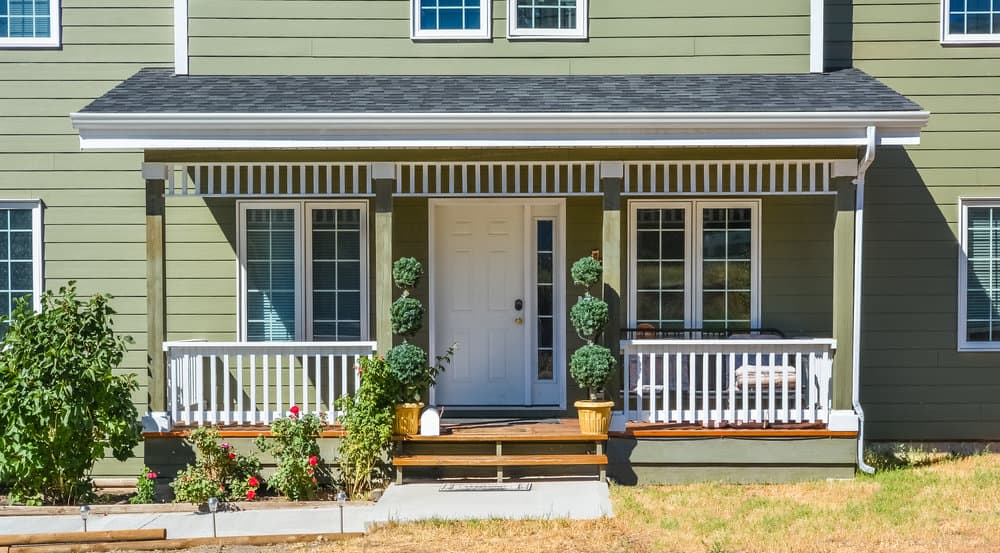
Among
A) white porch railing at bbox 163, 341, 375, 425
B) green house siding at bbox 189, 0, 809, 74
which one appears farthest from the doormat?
green house siding at bbox 189, 0, 809, 74

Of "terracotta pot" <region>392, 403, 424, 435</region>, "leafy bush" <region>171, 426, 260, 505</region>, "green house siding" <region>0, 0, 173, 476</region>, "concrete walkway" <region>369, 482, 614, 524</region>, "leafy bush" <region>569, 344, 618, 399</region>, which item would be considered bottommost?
"concrete walkway" <region>369, 482, 614, 524</region>

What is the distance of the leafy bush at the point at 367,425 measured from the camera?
7.55 meters

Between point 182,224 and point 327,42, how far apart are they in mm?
2227

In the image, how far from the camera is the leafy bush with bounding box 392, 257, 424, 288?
25.5ft

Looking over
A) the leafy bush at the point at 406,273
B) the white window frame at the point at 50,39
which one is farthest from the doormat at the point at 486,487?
the white window frame at the point at 50,39

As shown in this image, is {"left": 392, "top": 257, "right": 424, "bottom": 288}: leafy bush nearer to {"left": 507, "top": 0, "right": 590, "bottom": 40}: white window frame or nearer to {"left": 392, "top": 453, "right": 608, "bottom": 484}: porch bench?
{"left": 392, "top": 453, "right": 608, "bottom": 484}: porch bench

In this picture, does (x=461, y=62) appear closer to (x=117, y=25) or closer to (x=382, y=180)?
(x=382, y=180)

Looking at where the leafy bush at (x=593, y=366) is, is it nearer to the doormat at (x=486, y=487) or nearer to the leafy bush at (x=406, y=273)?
the doormat at (x=486, y=487)

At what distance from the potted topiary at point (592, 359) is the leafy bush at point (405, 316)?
127 cm

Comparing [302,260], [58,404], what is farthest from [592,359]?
[58,404]

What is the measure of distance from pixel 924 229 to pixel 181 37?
718 cm

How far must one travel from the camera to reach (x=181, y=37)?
29.5 feet

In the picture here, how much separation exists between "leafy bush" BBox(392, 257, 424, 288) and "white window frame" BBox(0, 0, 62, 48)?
166 inches

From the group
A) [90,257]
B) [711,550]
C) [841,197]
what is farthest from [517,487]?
[90,257]
